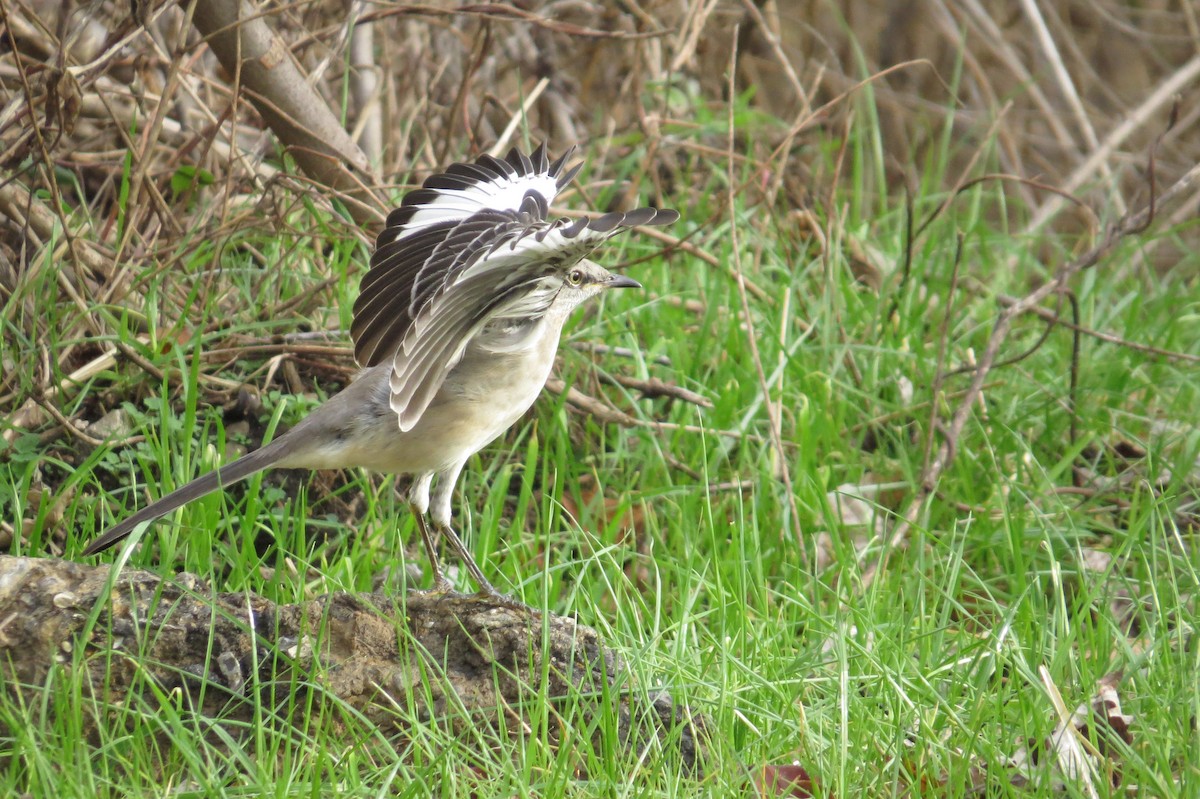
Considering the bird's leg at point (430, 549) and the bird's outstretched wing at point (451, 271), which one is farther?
the bird's leg at point (430, 549)

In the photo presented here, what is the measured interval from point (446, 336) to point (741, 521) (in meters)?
1.07

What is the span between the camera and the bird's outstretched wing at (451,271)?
3.31m

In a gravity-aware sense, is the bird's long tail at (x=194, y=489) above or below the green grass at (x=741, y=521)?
above

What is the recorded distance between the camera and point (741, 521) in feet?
12.8

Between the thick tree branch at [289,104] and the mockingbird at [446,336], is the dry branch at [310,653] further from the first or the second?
the thick tree branch at [289,104]

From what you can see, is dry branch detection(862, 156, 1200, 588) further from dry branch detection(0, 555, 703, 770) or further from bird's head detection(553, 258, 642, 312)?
dry branch detection(0, 555, 703, 770)

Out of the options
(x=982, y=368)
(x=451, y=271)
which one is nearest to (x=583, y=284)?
(x=451, y=271)

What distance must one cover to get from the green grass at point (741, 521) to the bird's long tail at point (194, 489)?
192mm

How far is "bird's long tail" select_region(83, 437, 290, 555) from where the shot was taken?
139 inches

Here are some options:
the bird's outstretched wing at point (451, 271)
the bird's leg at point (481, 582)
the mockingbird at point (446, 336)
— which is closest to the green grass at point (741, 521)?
the bird's leg at point (481, 582)

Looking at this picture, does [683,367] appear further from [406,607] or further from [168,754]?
[168,754]

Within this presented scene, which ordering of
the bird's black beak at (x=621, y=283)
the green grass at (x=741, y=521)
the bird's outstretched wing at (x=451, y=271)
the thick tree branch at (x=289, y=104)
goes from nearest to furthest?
the green grass at (x=741, y=521), the bird's outstretched wing at (x=451, y=271), the bird's black beak at (x=621, y=283), the thick tree branch at (x=289, y=104)

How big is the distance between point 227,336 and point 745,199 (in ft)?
11.5

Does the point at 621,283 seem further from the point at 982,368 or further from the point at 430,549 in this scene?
the point at 982,368
